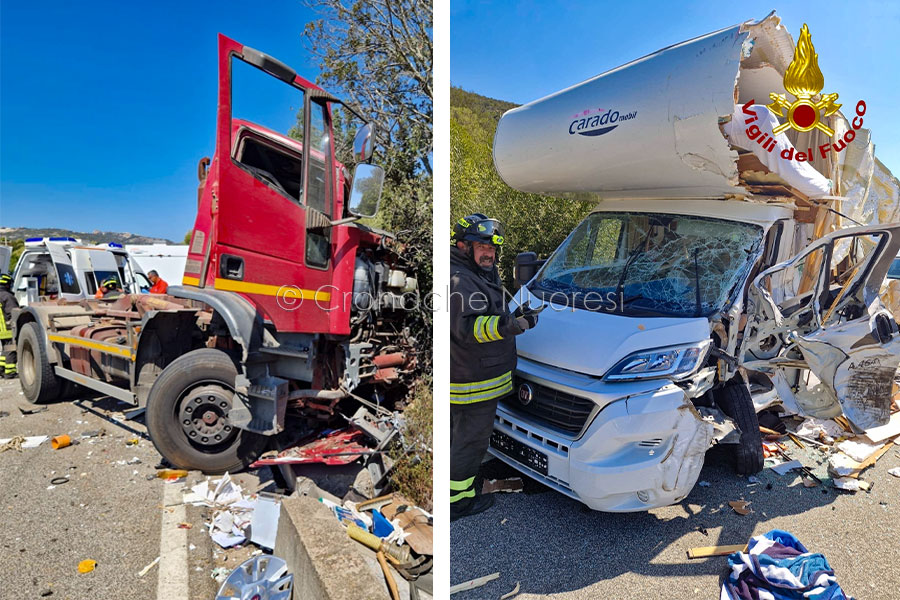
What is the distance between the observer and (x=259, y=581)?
201 cm

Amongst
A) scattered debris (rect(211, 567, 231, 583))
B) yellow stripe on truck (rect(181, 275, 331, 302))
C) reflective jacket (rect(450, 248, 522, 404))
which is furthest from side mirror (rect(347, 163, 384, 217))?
scattered debris (rect(211, 567, 231, 583))

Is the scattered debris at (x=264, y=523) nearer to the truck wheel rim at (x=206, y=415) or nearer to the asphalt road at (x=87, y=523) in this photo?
the asphalt road at (x=87, y=523)

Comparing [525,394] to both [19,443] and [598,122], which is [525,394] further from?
[19,443]

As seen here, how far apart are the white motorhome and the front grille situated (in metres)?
5.24

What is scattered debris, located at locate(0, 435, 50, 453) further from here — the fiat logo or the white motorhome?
the fiat logo

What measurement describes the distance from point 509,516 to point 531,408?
414 millimetres

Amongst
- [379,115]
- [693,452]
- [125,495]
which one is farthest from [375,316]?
[693,452]

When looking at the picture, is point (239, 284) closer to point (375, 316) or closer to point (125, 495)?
point (375, 316)

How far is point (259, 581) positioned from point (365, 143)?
2.12 m

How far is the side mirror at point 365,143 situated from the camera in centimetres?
260

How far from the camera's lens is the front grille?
1.78 m

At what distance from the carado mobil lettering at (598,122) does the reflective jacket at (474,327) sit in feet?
1.68

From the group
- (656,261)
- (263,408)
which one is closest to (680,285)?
(656,261)

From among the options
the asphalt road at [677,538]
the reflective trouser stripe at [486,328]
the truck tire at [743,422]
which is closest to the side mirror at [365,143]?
the reflective trouser stripe at [486,328]
